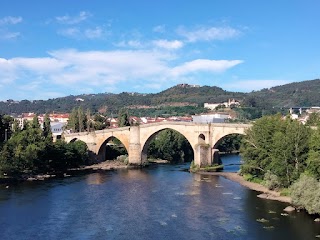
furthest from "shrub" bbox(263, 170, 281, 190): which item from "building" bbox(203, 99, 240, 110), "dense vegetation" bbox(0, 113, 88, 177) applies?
"building" bbox(203, 99, 240, 110)

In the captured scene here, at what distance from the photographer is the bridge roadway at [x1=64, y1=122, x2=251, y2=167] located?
153ft

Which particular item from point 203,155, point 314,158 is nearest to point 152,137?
point 203,155

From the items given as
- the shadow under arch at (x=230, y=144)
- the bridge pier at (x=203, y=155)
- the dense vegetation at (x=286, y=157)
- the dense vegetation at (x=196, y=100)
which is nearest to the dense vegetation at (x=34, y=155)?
the bridge pier at (x=203, y=155)

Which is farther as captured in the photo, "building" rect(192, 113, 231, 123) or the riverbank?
"building" rect(192, 113, 231, 123)

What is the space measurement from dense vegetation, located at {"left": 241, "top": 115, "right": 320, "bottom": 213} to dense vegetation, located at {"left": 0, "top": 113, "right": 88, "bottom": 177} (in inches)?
768

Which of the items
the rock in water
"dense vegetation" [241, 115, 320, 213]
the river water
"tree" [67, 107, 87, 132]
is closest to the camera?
the river water

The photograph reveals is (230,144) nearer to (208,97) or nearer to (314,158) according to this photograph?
(314,158)

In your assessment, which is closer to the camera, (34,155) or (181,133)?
(34,155)

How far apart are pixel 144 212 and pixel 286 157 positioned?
10.7 metres

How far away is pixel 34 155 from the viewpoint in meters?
42.8

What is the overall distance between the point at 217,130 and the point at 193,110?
91.3 metres

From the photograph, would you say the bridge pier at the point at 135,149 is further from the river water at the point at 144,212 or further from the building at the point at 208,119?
the building at the point at 208,119

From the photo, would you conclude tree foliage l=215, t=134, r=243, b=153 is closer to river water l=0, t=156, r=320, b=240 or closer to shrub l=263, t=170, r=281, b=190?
river water l=0, t=156, r=320, b=240

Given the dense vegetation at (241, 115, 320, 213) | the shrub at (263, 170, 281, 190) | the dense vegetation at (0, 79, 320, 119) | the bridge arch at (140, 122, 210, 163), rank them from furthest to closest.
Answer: the dense vegetation at (0, 79, 320, 119) → the bridge arch at (140, 122, 210, 163) → the shrub at (263, 170, 281, 190) → the dense vegetation at (241, 115, 320, 213)
